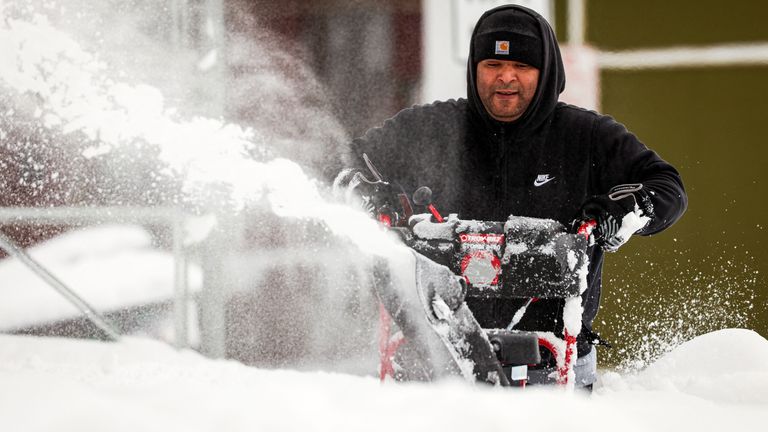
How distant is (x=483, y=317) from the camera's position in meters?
2.55

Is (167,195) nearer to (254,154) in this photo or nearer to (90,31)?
(254,154)

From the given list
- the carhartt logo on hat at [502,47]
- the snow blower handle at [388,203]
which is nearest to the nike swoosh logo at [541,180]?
the carhartt logo on hat at [502,47]

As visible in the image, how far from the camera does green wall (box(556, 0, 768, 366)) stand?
3721 mm

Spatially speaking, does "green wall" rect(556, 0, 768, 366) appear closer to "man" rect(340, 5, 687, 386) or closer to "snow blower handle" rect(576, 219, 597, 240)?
"man" rect(340, 5, 687, 386)

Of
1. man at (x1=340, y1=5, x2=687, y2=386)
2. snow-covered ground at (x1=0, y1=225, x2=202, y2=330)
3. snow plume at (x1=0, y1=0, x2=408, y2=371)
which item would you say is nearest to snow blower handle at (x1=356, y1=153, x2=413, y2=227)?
man at (x1=340, y1=5, x2=687, y2=386)

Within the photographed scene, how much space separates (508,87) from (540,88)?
0.10 m

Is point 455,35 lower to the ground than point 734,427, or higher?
higher

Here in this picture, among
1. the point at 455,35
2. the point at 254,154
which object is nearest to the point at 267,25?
the point at 254,154

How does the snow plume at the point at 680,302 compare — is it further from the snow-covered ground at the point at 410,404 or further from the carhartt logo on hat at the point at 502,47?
the carhartt logo on hat at the point at 502,47

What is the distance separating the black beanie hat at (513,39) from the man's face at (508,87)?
0.03 m

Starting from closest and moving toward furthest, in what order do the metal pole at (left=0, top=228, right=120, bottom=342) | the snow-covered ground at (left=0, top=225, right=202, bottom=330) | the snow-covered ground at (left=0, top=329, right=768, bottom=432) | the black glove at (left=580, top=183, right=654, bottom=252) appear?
1. the snow-covered ground at (left=0, top=329, right=768, bottom=432)
2. the black glove at (left=580, top=183, right=654, bottom=252)
3. the metal pole at (left=0, top=228, right=120, bottom=342)
4. the snow-covered ground at (left=0, top=225, right=202, bottom=330)

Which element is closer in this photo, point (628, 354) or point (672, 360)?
point (672, 360)

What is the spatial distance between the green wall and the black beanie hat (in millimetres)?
1215

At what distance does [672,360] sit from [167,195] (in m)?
2.34
